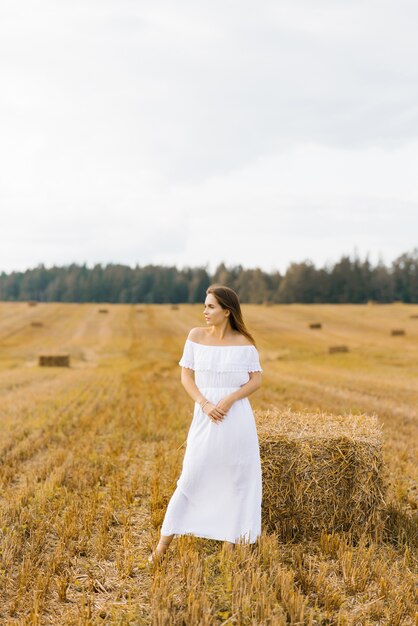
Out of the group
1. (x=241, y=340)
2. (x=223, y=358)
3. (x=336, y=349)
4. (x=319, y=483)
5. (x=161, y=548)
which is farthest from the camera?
(x=336, y=349)

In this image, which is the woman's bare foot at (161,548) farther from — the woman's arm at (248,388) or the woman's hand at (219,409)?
the woman's arm at (248,388)

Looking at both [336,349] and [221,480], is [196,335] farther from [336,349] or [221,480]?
[336,349]

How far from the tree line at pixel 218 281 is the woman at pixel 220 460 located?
95712 millimetres

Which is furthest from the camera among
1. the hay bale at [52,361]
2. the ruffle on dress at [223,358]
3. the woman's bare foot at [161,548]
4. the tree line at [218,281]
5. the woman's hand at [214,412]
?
the tree line at [218,281]

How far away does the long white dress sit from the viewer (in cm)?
473

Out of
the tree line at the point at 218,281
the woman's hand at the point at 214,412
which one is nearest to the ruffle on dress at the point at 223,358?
the woman's hand at the point at 214,412

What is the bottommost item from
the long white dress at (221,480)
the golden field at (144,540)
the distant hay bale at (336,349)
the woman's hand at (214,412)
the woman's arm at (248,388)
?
the distant hay bale at (336,349)

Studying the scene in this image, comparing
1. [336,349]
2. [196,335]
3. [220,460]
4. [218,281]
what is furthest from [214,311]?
[218,281]

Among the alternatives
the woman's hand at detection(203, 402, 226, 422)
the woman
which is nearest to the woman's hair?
the woman

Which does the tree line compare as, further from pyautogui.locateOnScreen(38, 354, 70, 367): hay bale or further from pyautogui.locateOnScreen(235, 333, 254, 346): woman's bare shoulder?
pyautogui.locateOnScreen(235, 333, 254, 346): woman's bare shoulder

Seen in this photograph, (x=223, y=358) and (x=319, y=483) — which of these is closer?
(x=223, y=358)

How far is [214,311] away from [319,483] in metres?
2.12

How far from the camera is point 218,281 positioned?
116062 millimetres

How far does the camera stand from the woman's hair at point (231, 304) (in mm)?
4926
